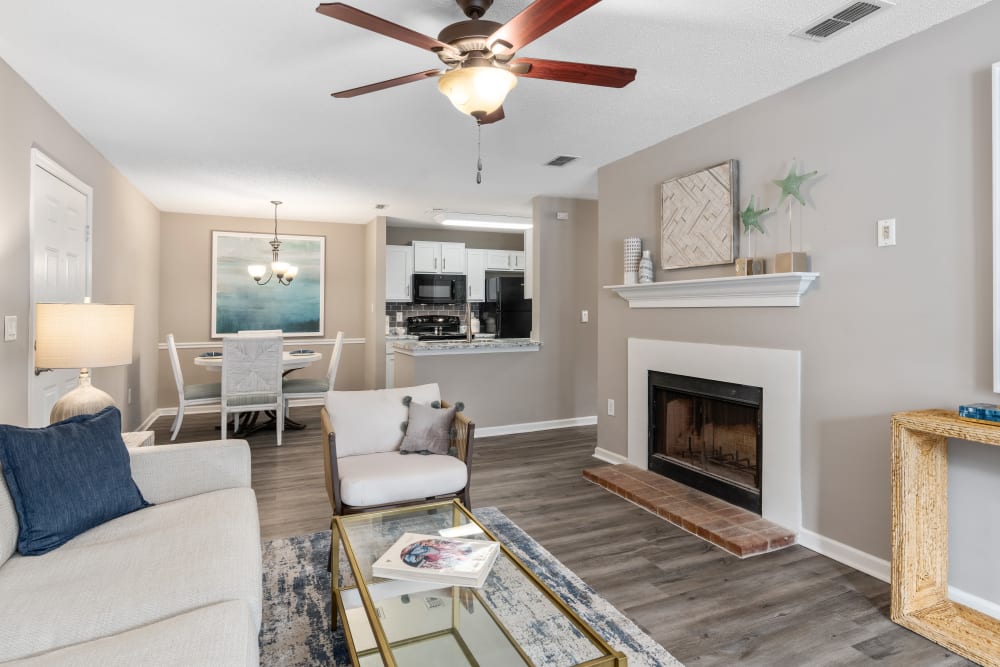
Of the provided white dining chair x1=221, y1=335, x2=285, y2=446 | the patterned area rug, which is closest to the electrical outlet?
the patterned area rug

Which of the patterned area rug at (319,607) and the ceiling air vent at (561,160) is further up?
the ceiling air vent at (561,160)

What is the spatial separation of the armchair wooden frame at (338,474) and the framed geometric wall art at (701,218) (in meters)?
1.84

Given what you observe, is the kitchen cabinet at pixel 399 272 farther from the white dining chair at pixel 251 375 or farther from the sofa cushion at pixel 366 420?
the sofa cushion at pixel 366 420

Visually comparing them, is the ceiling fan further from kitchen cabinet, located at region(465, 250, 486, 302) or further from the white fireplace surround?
kitchen cabinet, located at region(465, 250, 486, 302)

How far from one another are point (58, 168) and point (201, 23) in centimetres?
178

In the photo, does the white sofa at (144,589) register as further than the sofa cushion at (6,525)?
No

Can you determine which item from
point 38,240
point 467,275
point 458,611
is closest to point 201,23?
point 38,240

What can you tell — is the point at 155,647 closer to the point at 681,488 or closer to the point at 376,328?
the point at 681,488

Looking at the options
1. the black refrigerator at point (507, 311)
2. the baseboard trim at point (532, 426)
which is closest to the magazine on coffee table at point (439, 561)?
the baseboard trim at point (532, 426)

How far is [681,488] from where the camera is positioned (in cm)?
367

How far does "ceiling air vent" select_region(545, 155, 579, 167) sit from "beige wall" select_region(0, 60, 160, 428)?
10.5 feet

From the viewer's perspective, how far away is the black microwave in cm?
769

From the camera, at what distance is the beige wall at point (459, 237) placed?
805 cm

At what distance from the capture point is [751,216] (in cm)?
319
